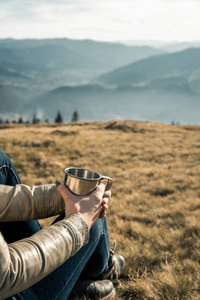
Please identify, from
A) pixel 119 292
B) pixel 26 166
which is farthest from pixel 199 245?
pixel 26 166

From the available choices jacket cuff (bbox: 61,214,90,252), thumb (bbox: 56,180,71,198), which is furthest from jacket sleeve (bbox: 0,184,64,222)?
jacket cuff (bbox: 61,214,90,252)

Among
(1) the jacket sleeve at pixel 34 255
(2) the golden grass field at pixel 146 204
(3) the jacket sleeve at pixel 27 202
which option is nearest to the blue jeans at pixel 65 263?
(3) the jacket sleeve at pixel 27 202

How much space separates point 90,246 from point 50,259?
2.21 feet

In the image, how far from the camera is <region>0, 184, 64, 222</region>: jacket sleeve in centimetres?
161

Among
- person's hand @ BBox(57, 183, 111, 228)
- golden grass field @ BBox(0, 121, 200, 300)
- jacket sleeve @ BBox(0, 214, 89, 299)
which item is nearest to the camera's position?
jacket sleeve @ BBox(0, 214, 89, 299)

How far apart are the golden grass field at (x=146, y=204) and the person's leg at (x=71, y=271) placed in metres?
0.63

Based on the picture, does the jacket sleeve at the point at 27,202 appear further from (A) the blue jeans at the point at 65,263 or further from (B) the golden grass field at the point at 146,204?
(B) the golden grass field at the point at 146,204

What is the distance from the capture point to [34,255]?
1105 millimetres

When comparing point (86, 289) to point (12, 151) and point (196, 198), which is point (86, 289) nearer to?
point (196, 198)

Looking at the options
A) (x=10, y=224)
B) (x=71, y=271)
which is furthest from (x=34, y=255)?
(x=10, y=224)

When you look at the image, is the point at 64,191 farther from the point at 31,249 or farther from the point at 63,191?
the point at 31,249

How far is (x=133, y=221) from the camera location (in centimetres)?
420

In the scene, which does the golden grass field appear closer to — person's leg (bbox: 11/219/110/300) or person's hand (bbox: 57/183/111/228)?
person's leg (bbox: 11/219/110/300)

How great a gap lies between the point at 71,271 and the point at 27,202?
0.54 m
